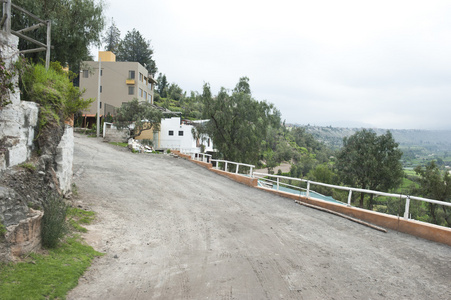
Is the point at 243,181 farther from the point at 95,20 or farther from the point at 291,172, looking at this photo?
the point at 291,172

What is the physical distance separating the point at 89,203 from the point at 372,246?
7.61 meters

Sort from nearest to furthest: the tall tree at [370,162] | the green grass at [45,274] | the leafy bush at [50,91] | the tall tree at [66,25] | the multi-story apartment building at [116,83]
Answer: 1. the green grass at [45,274]
2. the leafy bush at [50,91]
3. the tall tree at [66,25]
4. the tall tree at [370,162]
5. the multi-story apartment building at [116,83]

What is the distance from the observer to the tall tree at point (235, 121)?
88.7ft

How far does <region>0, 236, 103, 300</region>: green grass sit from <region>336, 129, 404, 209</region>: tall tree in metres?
32.6

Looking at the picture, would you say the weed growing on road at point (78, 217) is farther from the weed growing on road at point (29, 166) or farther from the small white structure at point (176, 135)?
the small white structure at point (176, 135)

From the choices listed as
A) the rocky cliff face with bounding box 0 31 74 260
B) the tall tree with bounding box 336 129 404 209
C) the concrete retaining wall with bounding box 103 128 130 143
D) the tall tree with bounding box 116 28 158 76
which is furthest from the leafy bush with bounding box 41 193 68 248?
the tall tree with bounding box 116 28 158 76

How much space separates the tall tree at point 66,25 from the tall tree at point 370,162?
29240 mm

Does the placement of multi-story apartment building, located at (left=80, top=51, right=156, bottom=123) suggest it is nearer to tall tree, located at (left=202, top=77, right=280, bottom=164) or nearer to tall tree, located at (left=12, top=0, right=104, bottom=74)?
tall tree, located at (left=202, top=77, right=280, bottom=164)

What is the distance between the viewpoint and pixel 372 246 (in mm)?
6867

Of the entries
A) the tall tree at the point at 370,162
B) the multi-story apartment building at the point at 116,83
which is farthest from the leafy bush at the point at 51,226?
the multi-story apartment building at the point at 116,83

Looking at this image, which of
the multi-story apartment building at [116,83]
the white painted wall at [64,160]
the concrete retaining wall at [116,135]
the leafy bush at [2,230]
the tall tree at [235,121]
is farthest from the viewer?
the multi-story apartment building at [116,83]

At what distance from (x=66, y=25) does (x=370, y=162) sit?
1212 inches

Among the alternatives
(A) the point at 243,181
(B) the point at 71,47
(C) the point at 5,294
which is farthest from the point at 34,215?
(B) the point at 71,47

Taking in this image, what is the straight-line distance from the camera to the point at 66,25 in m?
13.9
